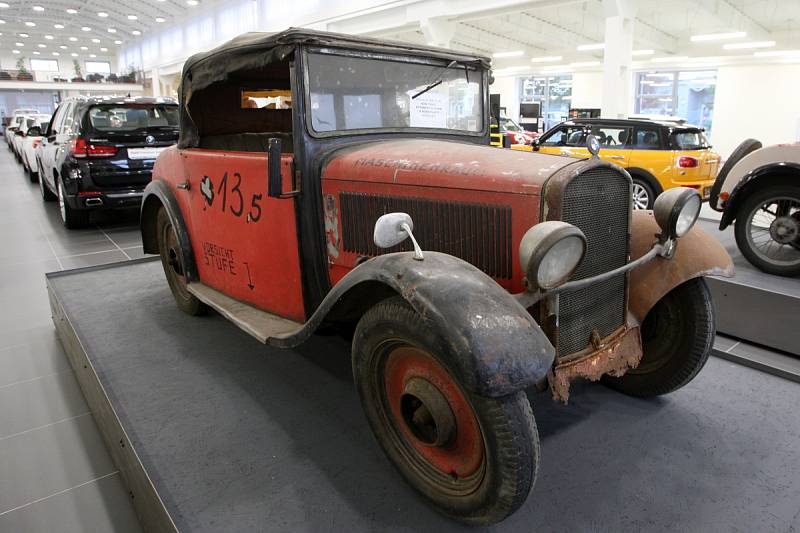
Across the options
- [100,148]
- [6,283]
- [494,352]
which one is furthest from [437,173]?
[100,148]

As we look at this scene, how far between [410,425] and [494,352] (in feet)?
1.97

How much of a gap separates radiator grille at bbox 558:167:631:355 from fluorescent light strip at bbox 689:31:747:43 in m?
16.2

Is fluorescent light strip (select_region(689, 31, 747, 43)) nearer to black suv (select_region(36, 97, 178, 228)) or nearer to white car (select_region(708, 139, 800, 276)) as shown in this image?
white car (select_region(708, 139, 800, 276))

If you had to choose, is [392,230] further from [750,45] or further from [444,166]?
[750,45]

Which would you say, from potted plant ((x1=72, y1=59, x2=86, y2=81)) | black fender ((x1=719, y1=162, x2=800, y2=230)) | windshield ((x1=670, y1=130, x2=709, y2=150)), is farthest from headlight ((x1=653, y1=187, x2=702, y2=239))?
potted plant ((x1=72, y1=59, x2=86, y2=81))

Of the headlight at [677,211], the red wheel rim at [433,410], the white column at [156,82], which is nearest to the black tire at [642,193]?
the headlight at [677,211]

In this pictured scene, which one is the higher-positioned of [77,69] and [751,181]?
[77,69]

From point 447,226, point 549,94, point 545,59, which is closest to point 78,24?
point 549,94

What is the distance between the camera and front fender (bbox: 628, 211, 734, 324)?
2.29 m

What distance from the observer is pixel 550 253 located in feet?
5.58

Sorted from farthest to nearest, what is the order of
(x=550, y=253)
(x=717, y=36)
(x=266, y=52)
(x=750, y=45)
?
1. (x=750, y=45)
2. (x=717, y=36)
3. (x=266, y=52)
4. (x=550, y=253)

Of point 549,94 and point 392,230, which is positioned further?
point 549,94

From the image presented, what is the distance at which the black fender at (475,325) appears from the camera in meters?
1.47

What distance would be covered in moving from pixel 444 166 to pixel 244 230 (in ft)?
4.19
